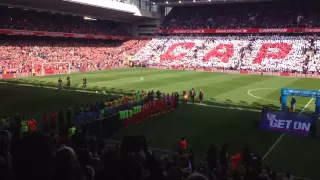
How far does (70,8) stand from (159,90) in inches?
1501

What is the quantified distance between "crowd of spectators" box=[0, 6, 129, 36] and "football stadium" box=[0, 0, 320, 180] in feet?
0.98

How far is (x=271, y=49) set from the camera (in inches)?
2501

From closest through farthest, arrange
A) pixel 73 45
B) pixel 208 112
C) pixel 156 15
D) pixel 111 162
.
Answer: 1. pixel 111 162
2. pixel 208 112
3. pixel 73 45
4. pixel 156 15

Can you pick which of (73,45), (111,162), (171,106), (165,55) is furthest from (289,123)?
(73,45)

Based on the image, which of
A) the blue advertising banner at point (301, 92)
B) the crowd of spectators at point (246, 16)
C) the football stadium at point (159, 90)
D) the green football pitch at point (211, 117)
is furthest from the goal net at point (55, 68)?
the blue advertising banner at point (301, 92)

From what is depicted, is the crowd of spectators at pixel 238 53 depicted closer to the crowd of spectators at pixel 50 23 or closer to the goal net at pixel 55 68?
the crowd of spectators at pixel 50 23

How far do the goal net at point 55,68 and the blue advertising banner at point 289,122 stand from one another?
4018cm

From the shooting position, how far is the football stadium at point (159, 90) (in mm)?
5668

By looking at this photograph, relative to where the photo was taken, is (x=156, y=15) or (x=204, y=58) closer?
(x=204, y=58)

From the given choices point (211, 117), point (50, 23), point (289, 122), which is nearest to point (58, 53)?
point (50, 23)

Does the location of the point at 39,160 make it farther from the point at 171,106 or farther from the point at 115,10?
the point at 115,10

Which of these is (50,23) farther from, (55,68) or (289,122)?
(289,122)

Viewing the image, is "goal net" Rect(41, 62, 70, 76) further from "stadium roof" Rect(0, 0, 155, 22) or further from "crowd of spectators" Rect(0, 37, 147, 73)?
"stadium roof" Rect(0, 0, 155, 22)

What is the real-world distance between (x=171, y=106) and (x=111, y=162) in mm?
20920
